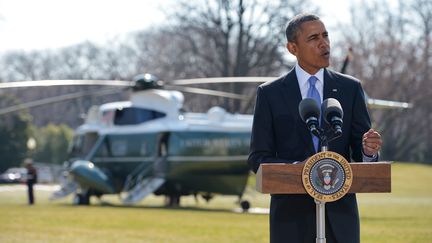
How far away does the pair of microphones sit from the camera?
175 inches

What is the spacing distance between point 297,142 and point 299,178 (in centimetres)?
49

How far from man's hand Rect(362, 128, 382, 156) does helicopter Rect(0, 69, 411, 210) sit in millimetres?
21636

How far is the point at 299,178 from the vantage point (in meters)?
4.41

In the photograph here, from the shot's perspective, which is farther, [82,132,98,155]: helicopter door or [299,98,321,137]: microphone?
[82,132,98,155]: helicopter door

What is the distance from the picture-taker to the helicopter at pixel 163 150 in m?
27.6

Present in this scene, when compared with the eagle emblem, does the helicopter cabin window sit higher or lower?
lower

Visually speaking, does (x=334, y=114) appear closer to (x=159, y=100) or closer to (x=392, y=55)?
(x=159, y=100)

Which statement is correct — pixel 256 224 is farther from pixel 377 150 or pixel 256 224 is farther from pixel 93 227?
pixel 377 150

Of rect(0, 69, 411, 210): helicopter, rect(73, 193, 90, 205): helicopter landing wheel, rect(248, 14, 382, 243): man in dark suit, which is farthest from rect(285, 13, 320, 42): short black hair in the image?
rect(73, 193, 90, 205): helicopter landing wheel

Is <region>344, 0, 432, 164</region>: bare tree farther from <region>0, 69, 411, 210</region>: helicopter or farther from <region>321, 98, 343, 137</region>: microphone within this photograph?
<region>321, 98, 343, 137</region>: microphone

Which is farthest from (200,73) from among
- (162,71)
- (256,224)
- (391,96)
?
(256,224)

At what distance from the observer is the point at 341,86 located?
4.95 meters

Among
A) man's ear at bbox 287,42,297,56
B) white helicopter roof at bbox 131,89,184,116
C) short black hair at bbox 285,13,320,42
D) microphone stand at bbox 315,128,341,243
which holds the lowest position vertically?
white helicopter roof at bbox 131,89,184,116

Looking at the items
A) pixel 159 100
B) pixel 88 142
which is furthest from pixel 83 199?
pixel 159 100
